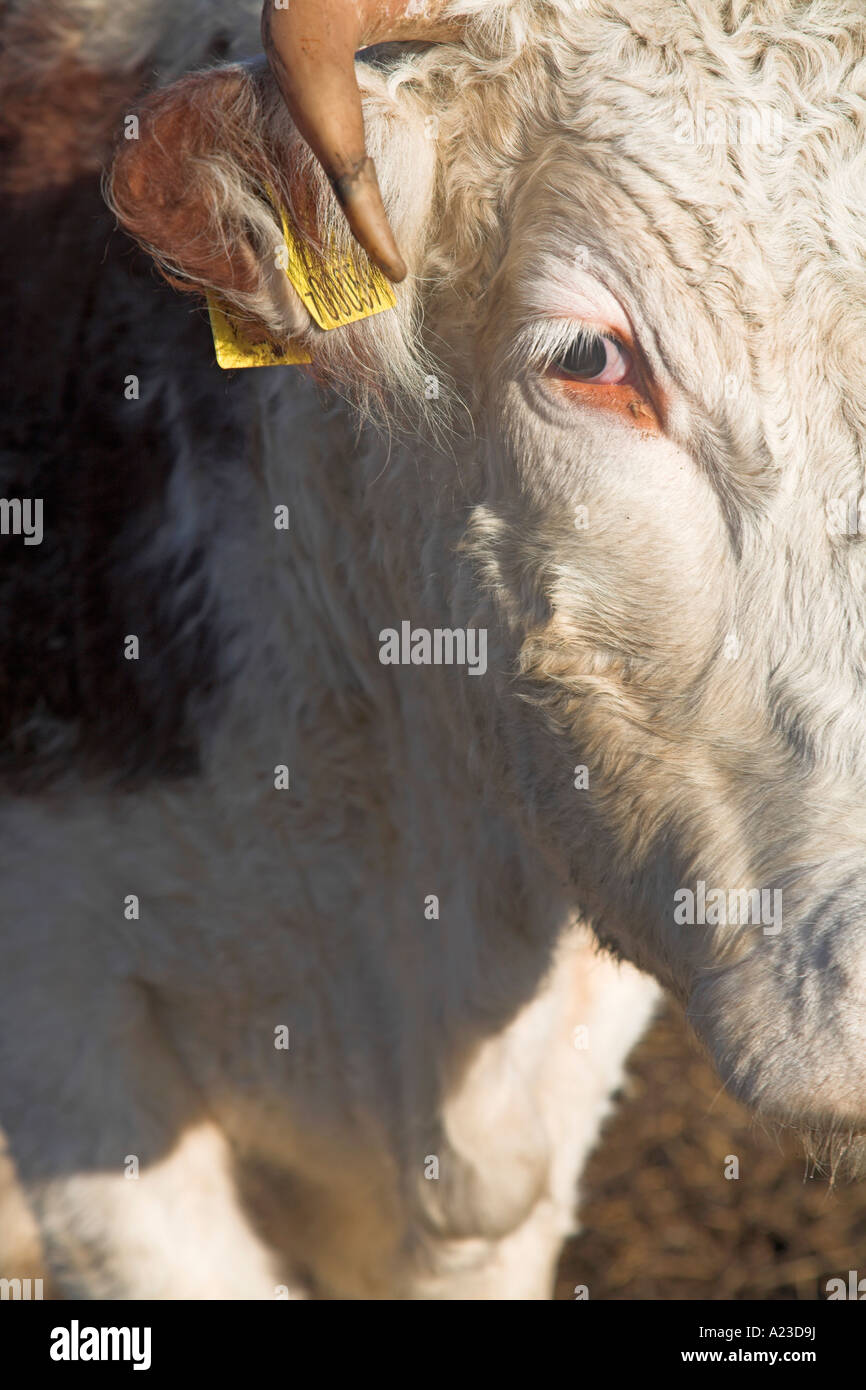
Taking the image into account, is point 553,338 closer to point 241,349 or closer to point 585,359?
point 585,359

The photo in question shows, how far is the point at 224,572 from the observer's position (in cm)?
206

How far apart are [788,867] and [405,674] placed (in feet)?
2.67

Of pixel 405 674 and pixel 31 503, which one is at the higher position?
pixel 31 503

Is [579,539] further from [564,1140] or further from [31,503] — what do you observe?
[564,1140]

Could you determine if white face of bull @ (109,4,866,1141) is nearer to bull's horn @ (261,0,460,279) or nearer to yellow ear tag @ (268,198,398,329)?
yellow ear tag @ (268,198,398,329)

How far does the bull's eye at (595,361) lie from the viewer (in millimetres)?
1434

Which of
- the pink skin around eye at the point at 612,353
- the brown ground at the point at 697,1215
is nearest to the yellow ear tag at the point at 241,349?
the pink skin around eye at the point at 612,353

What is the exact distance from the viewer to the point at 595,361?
1446 mm

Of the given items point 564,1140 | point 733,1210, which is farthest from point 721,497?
point 733,1210

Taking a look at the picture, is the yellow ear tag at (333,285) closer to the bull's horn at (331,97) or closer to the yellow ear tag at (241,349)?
the yellow ear tag at (241,349)

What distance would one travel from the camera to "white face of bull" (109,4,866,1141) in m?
1.33

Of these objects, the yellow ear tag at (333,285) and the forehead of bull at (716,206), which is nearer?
the forehead of bull at (716,206)

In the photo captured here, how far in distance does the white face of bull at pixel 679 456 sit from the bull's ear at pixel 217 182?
2 cm

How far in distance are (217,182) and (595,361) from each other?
1.46 feet
